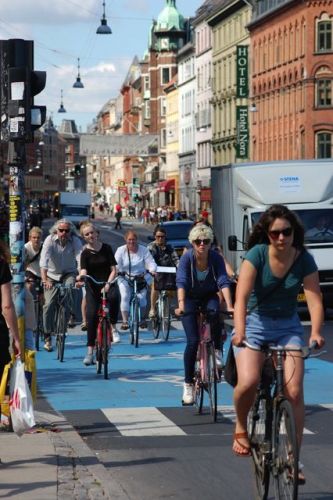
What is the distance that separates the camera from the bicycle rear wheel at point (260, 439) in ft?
25.7

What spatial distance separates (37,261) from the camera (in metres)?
20.1

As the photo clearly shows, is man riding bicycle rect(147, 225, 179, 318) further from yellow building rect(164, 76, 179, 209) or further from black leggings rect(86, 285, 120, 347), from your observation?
yellow building rect(164, 76, 179, 209)

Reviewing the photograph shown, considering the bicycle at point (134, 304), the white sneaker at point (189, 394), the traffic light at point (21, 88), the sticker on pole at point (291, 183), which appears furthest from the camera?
the sticker on pole at point (291, 183)

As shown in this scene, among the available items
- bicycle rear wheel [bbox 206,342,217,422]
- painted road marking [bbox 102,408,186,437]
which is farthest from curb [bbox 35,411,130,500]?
bicycle rear wheel [bbox 206,342,217,422]

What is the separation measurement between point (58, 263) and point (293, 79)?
6880 cm

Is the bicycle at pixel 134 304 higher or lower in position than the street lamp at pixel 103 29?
lower

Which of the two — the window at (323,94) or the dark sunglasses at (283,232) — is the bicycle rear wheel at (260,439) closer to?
the dark sunglasses at (283,232)

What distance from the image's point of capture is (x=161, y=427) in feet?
39.8

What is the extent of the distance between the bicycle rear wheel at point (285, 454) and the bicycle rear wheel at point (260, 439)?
0.11 metres

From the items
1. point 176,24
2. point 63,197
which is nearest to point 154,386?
point 63,197

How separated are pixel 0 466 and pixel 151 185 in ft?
505

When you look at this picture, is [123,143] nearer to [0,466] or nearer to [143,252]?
[143,252]

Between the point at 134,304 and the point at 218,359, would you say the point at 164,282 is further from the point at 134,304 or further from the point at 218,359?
the point at 218,359

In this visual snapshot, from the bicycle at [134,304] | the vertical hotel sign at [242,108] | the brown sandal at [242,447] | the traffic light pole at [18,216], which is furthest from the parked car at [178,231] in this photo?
the vertical hotel sign at [242,108]
